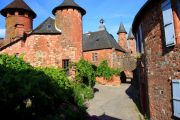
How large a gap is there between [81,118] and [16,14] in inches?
1015

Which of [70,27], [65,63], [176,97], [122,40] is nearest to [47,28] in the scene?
[70,27]

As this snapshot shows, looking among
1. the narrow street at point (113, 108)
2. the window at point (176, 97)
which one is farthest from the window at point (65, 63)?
the window at point (176, 97)

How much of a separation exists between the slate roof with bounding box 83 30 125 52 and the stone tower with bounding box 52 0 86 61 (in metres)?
11.3

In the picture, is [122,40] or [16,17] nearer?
[16,17]

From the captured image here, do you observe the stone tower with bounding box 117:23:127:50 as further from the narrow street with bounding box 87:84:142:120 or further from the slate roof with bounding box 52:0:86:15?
the narrow street with bounding box 87:84:142:120

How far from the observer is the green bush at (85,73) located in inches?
977

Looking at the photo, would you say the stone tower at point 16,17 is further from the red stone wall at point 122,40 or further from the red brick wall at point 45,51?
the red stone wall at point 122,40

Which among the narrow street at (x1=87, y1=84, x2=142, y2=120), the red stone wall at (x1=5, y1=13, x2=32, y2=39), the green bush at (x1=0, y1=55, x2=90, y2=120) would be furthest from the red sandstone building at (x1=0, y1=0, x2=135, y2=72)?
the green bush at (x1=0, y1=55, x2=90, y2=120)

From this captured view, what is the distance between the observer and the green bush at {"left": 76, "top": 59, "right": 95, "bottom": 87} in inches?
977

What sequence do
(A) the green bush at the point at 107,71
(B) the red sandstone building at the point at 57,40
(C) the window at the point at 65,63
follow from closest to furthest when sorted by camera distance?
(B) the red sandstone building at the point at 57,40 → (C) the window at the point at 65,63 → (A) the green bush at the point at 107,71

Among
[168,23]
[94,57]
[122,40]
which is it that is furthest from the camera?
[122,40]

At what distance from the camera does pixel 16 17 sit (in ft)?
113

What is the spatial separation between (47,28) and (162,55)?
1867 cm

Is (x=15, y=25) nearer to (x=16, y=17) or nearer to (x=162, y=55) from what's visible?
(x=16, y=17)
